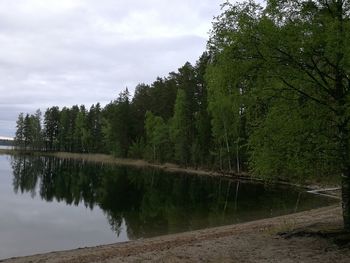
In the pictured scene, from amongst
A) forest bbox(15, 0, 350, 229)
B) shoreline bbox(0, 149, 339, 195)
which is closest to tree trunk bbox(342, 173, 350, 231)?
forest bbox(15, 0, 350, 229)

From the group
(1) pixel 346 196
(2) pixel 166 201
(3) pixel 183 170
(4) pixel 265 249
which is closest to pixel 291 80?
(1) pixel 346 196

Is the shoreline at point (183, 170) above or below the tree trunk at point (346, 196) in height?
below

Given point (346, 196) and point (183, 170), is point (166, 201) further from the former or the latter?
point (183, 170)

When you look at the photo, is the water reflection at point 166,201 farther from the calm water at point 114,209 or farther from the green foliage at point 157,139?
the green foliage at point 157,139

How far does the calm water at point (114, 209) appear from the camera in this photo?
25.2 metres

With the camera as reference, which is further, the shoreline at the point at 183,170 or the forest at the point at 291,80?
the shoreline at the point at 183,170

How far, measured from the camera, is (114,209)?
3466 centimetres

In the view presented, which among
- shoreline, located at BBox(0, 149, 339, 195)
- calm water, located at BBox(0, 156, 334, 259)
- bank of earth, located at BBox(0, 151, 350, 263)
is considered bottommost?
calm water, located at BBox(0, 156, 334, 259)

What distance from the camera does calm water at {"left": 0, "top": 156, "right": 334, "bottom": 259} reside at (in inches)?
994

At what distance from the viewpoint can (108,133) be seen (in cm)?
11869

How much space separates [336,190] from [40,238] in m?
31.1

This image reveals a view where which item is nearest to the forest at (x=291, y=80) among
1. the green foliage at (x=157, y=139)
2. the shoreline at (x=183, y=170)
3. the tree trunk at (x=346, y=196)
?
the tree trunk at (x=346, y=196)

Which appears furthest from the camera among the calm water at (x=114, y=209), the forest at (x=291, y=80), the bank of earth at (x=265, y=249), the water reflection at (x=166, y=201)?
the water reflection at (x=166, y=201)

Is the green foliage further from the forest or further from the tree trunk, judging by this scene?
the tree trunk
